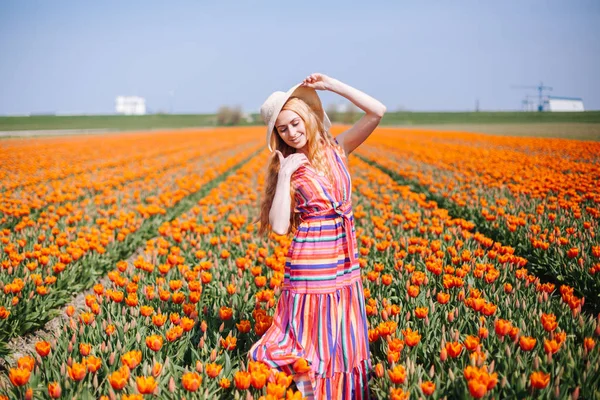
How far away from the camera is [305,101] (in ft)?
8.32

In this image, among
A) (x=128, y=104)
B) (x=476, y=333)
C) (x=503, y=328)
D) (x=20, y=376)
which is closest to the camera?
(x=20, y=376)

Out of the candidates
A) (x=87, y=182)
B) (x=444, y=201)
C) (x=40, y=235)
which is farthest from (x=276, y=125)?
(x=87, y=182)

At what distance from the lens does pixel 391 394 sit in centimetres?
193

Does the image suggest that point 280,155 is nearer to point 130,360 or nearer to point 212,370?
point 212,370

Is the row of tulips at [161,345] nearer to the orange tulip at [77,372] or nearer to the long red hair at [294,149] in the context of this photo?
the orange tulip at [77,372]

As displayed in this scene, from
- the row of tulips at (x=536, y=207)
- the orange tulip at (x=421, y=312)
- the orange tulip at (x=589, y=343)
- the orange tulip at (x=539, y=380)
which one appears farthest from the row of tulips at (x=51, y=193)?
the row of tulips at (x=536, y=207)

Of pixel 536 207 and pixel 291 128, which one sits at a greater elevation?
pixel 291 128

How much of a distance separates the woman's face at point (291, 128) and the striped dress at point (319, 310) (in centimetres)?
16

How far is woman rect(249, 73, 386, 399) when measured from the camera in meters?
2.32

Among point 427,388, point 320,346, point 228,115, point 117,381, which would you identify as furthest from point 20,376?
point 228,115

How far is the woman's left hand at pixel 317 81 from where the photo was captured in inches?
99.0

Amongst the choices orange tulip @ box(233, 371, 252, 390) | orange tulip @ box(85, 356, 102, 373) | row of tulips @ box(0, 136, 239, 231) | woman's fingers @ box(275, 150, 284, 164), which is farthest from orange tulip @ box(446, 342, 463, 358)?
row of tulips @ box(0, 136, 239, 231)

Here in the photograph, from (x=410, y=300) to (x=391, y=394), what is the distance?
1222 millimetres

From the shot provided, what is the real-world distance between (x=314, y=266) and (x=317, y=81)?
1076mm
